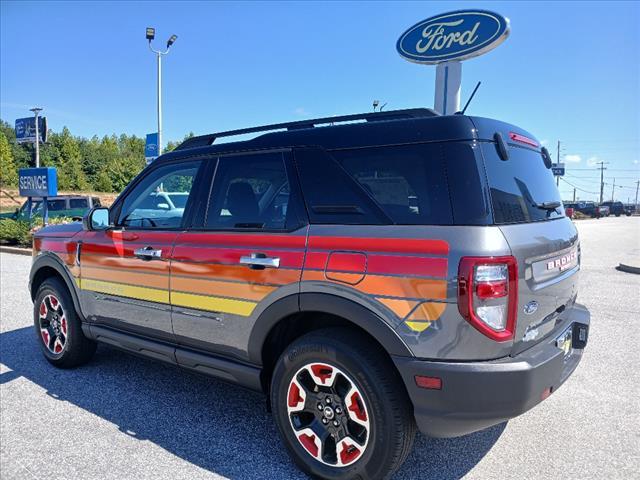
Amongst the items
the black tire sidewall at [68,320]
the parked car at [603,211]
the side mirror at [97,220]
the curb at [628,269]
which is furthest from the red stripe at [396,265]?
the parked car at [603,211]

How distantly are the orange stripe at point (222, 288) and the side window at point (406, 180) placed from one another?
817 millimetres

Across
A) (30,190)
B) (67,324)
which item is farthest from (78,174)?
(67,324)

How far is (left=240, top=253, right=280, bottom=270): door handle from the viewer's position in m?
2.57

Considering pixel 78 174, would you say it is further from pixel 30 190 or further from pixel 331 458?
pixel 331 458

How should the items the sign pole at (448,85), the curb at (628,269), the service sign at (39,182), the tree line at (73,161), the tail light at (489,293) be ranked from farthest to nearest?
the tree line at (73,161), the service sign at (39,182), the sign pole at (448,85), the curb at (628,269), the tail light at (489,293)

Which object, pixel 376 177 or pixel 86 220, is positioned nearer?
pixel 376 177

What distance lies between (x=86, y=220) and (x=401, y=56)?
9143 mm

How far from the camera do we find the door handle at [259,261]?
8.43 ft

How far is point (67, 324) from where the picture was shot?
4.07 meters

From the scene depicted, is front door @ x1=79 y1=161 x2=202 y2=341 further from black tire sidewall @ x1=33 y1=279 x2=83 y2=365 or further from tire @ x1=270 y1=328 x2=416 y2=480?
tire @ x1=270 y1=328 x2=416 y2=480

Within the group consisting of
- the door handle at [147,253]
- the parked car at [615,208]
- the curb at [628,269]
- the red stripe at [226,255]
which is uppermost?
the parked car at [615,208]

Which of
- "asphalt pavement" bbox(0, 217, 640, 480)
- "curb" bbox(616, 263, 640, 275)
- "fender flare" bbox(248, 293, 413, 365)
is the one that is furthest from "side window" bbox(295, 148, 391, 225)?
"curb" bbox(616, 263, 640, 275)

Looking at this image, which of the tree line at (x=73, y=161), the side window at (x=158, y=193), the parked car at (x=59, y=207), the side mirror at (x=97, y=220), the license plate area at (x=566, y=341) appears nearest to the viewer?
the license plate area at (x=566, y=341)

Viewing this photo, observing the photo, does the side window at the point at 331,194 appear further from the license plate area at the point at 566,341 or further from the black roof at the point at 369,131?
the license plate area at the point at 566,341
